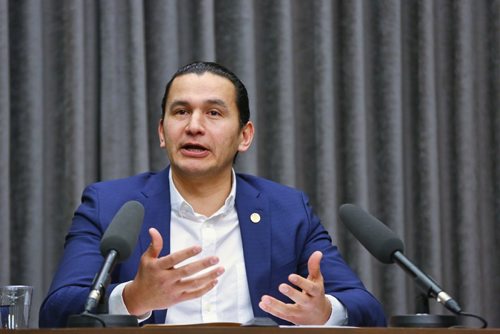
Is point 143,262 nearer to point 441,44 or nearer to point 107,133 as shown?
point 107,133

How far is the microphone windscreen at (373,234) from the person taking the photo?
194 centimetres

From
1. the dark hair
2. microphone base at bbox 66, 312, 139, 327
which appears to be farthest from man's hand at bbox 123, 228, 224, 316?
the dark hair

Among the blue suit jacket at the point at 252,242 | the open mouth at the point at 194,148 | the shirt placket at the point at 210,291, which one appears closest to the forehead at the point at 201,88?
the open mouth at the point at 194,148

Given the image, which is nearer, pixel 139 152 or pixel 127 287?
pixel 127 287

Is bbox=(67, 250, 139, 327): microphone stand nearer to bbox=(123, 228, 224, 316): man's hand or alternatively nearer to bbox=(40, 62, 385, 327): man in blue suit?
bbox=(123, 228, 224, 316): man's hand

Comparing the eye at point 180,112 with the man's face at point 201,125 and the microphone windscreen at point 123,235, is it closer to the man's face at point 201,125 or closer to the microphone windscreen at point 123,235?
the man's face at point 201,125

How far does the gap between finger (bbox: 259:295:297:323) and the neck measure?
0.67 meters

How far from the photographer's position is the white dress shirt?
8.57ft

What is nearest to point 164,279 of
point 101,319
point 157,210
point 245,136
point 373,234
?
point 101,319

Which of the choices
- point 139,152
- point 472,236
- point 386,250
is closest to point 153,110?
point 139,152

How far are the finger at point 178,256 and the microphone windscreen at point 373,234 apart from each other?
35cm

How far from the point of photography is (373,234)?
6.50ft

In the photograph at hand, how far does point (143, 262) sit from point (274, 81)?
1618 mm

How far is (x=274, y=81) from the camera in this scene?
3518mm
